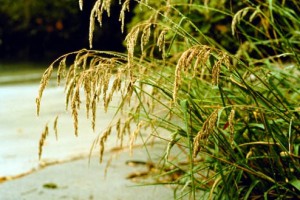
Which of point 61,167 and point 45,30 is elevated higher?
point 61,167

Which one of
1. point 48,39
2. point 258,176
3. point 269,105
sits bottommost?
point 48,39

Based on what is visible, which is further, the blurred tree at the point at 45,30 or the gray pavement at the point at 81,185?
the blurred tree at the point at 45,30

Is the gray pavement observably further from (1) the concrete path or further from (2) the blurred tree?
(2) the blurred tree

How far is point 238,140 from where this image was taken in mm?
1827

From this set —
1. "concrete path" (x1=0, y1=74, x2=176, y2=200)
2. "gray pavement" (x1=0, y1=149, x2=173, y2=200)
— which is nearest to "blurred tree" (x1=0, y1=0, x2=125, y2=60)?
"concrete path" (x1=0, y1=74, x2=176, y2=200)

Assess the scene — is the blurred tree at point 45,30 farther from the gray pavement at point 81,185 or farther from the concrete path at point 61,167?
the gray pavement at point 81,185

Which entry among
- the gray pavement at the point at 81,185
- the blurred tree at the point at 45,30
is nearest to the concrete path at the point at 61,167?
the gray pavement at the point at 81,185

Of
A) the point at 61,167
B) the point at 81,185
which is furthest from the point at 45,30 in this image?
the point at 81,185

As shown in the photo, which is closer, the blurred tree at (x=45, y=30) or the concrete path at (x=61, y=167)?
the concrete path at (x=61, y=167)

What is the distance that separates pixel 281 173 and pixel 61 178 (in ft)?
4.52

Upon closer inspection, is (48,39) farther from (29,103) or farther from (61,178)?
(61,178)

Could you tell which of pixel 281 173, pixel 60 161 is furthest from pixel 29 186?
pixel 281 173

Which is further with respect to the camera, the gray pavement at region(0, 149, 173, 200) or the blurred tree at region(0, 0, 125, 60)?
the blurred tree at region(0, 0, 125, 60)

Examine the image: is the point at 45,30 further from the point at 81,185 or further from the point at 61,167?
the point at 81,185
